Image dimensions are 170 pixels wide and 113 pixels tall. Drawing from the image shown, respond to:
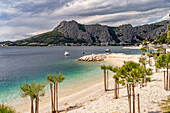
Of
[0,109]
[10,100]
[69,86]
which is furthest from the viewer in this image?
[69,86]

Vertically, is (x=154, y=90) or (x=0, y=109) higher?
(x=0, y=109)

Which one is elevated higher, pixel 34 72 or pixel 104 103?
pixel 104 103

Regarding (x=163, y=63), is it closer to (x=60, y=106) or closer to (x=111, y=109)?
(x=111, y=109)

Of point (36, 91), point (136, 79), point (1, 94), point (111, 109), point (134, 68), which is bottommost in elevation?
point (1, 94)

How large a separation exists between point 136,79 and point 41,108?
532 inches

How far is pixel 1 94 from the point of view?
23.3 metres

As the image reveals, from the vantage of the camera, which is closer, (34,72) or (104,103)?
(104,103)

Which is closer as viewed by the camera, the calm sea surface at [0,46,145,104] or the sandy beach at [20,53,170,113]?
the sandy beach at [20,53,170,113]

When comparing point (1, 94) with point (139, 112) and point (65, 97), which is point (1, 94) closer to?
point (65, 97)

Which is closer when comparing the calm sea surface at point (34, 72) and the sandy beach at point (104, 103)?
the sandy beach at point (104, 103)

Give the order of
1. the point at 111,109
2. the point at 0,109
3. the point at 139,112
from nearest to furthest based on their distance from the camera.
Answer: the point at 0,109 → the point at 139,112 → the point at 111,109

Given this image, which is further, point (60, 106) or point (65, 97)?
point (65, 97)

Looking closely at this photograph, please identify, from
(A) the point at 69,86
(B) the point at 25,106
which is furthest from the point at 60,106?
(A) the point at 69,86

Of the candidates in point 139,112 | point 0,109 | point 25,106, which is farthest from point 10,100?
point 139,112
